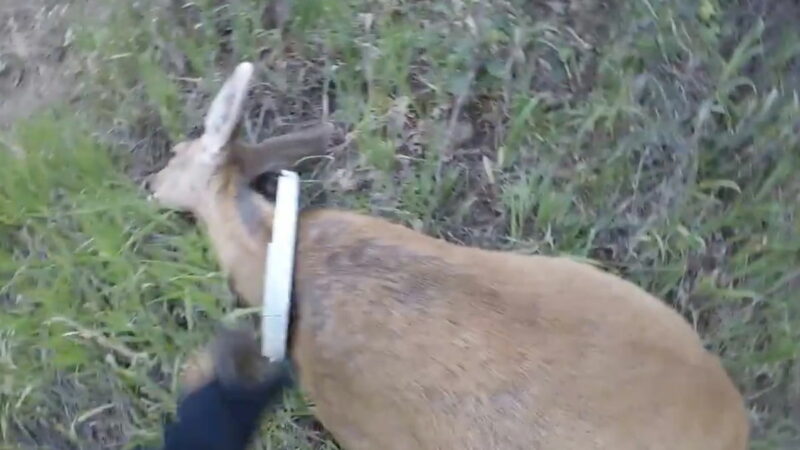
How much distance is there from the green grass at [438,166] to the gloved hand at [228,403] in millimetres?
341

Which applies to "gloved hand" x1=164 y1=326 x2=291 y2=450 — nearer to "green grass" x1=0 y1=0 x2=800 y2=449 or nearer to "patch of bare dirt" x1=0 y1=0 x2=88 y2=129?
"green grass" x1=0 y1=0 x2=800 y2=449

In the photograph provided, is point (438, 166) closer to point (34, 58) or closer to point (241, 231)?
point (241, 231)

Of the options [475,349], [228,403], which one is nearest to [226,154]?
[228,403]

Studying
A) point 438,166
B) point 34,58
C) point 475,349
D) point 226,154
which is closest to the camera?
point 475,349

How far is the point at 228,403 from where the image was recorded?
8.39 ft

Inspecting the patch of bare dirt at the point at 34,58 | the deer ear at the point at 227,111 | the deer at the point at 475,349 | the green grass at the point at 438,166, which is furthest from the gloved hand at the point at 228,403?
the patch of bare dirt at the point at 34,58

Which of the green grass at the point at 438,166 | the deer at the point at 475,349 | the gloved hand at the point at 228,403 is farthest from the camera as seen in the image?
the green grass at the point at 438,166

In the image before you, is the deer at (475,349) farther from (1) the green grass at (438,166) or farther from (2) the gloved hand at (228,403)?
(1) the green grass at (438,166)

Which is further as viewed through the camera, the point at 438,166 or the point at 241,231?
the point at 438,166

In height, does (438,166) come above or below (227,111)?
below

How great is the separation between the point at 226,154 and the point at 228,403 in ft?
1.99

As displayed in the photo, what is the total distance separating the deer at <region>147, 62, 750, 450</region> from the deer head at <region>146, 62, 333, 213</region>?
0.07ft

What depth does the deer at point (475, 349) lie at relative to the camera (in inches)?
86.4

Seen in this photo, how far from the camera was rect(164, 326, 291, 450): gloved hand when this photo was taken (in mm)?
2527
